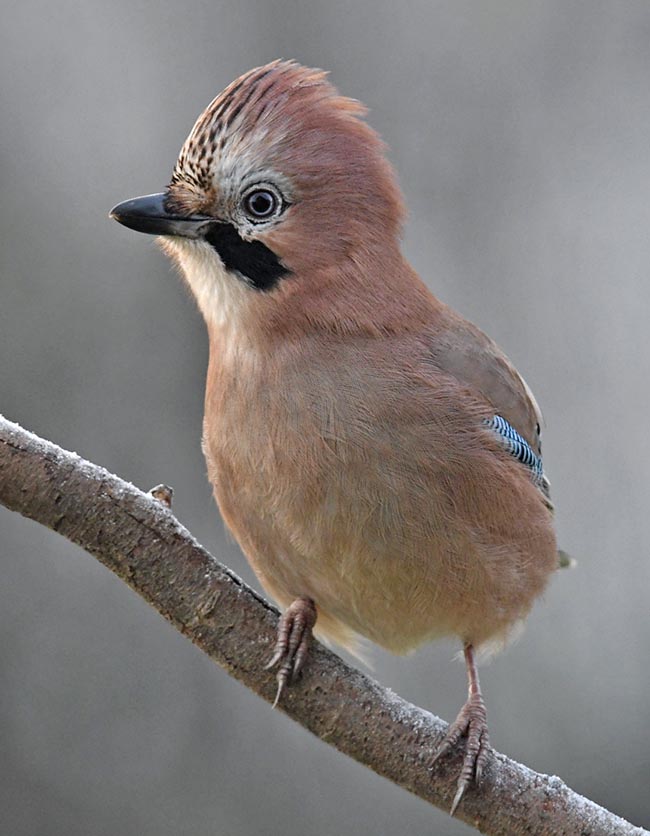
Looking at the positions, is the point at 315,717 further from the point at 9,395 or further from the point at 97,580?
the point at 9,395

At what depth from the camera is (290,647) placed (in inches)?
116

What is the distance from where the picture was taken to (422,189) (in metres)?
5.51

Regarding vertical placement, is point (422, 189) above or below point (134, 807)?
above

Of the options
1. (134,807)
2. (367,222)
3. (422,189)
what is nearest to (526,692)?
(134,807)

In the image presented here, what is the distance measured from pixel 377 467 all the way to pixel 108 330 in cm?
236

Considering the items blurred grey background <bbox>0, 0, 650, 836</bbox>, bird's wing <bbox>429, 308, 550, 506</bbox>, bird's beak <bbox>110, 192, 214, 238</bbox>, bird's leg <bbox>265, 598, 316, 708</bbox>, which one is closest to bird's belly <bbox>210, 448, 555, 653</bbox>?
bird's leg <bbox>265, 598, 316, 708</bbox>

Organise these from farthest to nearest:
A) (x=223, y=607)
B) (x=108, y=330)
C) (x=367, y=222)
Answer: (x=108, y=330)
(x=367, y=222)
(x=223, y=607)

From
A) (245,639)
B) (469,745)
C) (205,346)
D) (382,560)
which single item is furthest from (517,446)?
(205,346)

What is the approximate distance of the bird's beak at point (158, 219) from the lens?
3.00 meters

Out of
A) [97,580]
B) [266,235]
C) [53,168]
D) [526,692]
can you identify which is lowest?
[97,580]

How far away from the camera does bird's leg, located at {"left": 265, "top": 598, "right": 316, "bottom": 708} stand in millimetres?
2924

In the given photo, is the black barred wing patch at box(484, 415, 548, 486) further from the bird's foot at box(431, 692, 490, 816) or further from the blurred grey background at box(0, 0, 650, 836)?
the blurred grey background at box(0, 0, 650, 836)

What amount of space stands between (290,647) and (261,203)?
1.02m

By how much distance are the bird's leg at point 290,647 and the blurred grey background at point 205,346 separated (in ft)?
5.62
